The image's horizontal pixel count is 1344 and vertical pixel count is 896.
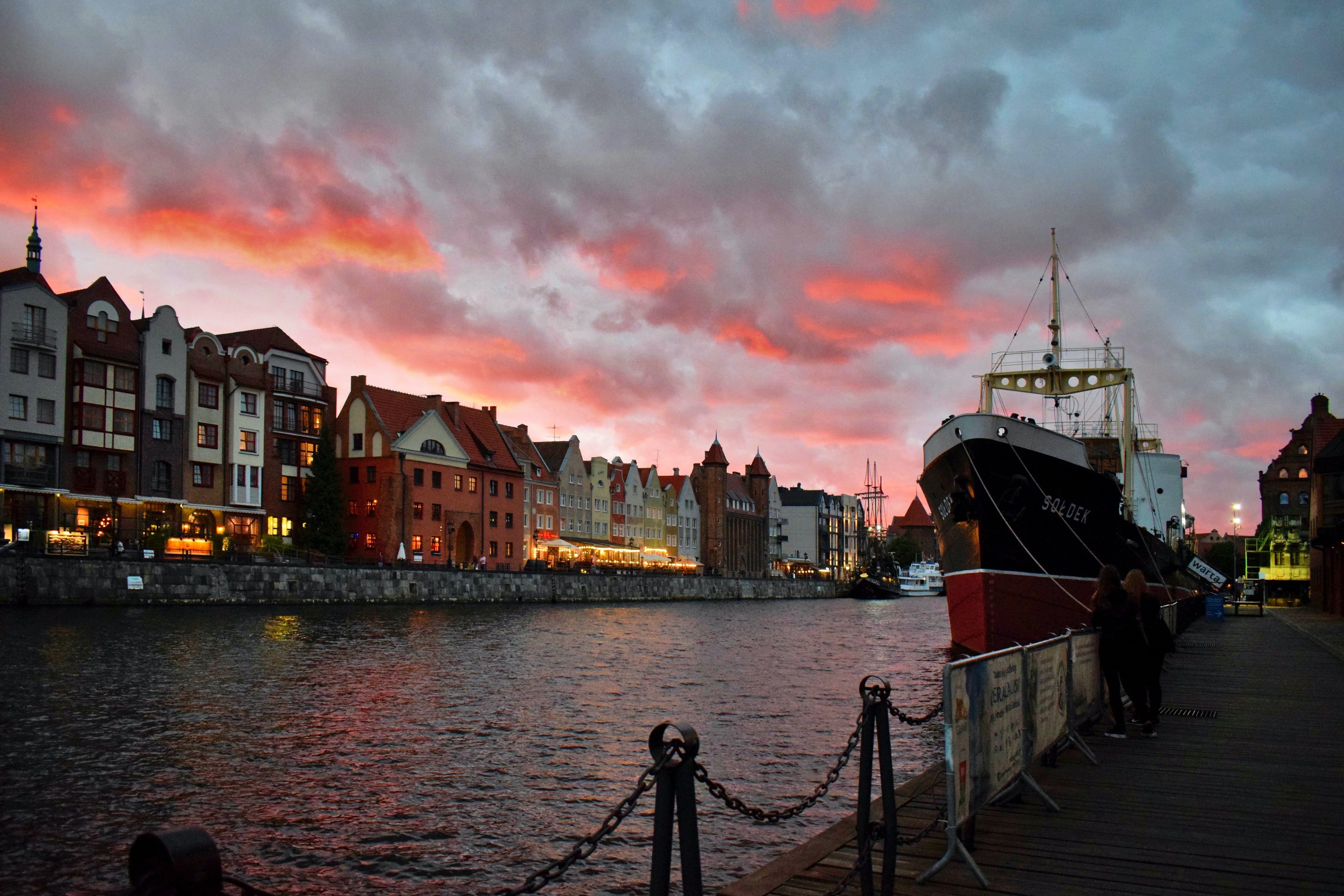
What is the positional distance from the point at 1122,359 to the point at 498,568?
187ft

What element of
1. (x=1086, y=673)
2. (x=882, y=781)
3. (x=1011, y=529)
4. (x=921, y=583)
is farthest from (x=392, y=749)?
(x=921, y=583)

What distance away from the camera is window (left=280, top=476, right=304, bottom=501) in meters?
71.9

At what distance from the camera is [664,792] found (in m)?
5.04

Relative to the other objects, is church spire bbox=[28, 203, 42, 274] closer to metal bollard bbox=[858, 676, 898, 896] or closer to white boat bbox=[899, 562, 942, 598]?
metal bollard bbox=[858, 676, 898, 896]

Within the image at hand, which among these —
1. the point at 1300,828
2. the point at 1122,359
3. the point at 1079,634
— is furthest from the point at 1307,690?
the point at 1122,359

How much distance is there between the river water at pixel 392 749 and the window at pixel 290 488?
117 ft

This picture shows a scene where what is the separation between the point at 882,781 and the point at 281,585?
55.1 m

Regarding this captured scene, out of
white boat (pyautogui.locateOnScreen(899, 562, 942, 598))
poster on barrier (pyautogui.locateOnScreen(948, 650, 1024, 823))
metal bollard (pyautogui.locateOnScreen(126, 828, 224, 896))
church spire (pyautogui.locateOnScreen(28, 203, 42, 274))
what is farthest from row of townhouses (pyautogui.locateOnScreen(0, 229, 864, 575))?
metal bollard (pyautogui.locateOnScreen(126, 828, 224, 896))

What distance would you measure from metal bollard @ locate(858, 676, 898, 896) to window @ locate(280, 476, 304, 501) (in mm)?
70684

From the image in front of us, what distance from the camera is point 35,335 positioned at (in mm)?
55031

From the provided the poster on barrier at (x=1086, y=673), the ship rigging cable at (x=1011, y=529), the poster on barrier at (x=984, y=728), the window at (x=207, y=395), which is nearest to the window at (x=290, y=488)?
the window at (x=207, y=395)

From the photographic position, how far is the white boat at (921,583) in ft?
477

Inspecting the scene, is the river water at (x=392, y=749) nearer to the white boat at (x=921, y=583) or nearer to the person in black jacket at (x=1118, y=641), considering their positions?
the person in black jacket at (x=1118, y=641)

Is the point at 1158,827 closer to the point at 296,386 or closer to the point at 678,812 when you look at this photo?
the point at 678,812
